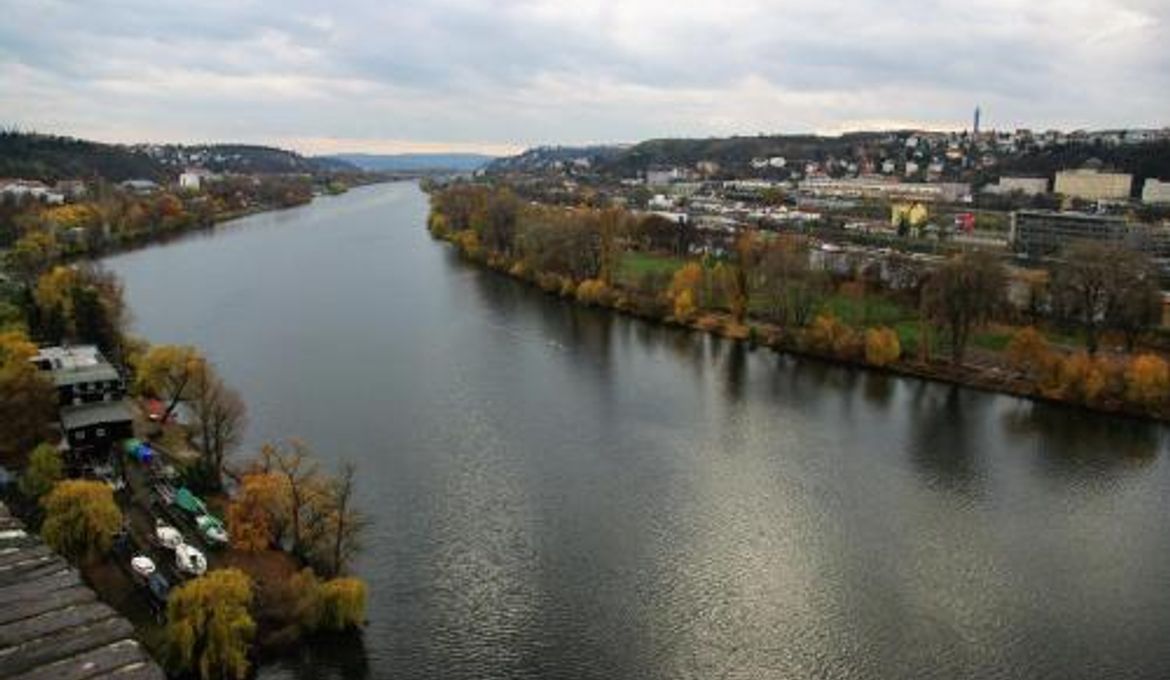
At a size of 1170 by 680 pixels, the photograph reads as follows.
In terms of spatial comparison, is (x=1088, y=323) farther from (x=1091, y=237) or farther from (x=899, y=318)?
(x=1091, y=237)

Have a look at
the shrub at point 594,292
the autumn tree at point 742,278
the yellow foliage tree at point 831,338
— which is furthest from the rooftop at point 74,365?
the autumn tree at point 742,278

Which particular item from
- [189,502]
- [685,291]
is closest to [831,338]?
[685,291]

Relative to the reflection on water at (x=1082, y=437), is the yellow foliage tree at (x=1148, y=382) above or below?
above

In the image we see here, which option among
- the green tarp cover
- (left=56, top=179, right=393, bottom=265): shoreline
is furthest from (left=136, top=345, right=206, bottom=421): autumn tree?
(left=56, top=179, right=393, bottom=265): shoreline

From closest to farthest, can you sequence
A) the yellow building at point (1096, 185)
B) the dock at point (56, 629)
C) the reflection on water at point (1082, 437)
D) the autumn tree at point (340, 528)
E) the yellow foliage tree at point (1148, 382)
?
the dock at point (56, 629) → the autumn tree at point (340, 528) → the reflection on water at point (1082, 437) → the yellow foliage tree at point (1148, 382) → the yellow building at point (1096, 185)

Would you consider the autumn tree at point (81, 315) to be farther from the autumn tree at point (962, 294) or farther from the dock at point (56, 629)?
the autumn tree at point (962, 294)

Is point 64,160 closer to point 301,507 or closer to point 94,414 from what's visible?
point 94,414

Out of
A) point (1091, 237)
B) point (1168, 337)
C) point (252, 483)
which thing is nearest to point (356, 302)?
point (252, 483)
